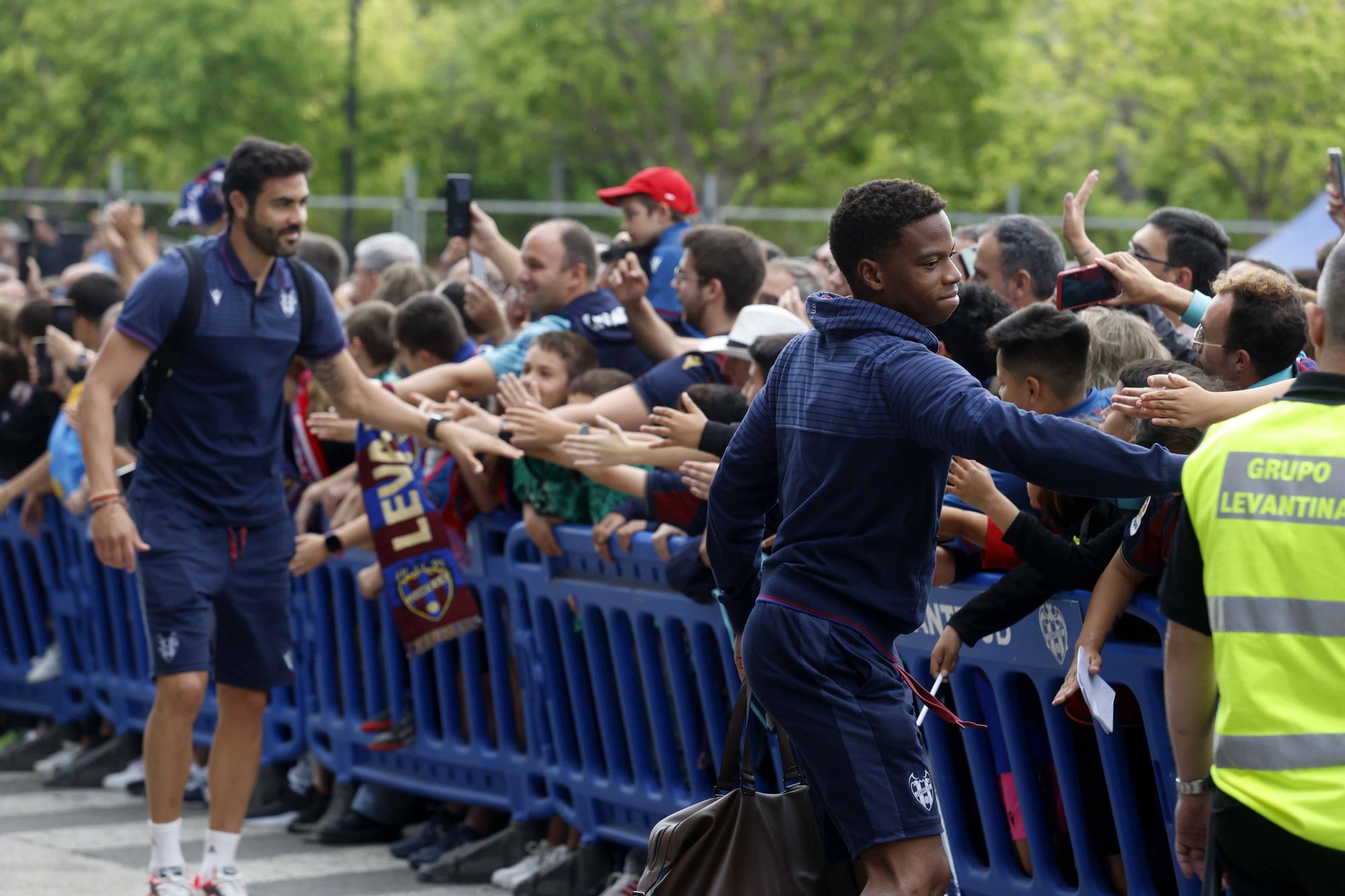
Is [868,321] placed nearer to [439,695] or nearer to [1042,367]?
[1042,367]

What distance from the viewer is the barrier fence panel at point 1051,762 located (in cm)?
416

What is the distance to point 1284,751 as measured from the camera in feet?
9.21

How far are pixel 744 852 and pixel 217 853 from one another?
8.76 feet

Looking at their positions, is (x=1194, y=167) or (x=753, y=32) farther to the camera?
(x=753, y=32)

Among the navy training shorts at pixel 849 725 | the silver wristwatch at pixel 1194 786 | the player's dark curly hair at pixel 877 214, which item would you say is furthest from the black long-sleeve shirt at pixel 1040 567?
the silver wristwatch at pixel 1194 786

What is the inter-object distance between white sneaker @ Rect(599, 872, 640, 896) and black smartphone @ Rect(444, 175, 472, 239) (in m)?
2.82

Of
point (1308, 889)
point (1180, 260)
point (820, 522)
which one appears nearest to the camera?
point (1308, 889)

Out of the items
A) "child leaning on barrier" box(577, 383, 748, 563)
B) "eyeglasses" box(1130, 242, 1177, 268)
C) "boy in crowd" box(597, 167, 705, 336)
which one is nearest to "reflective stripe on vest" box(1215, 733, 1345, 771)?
"child leaning on barrier" box(577, 383, 748, 563)

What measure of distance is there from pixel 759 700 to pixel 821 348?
0.80 m

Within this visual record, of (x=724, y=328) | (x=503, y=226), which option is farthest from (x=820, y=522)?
(x=503, y=226)

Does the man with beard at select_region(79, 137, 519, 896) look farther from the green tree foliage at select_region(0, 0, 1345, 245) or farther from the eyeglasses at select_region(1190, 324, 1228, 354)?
the green tree foliage at select_region(0, 0, 1345, 245)

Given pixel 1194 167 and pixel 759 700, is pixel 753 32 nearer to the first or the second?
pixel 1194 167

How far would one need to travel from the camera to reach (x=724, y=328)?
659 cm

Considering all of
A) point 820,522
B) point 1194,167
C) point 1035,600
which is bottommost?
point 1194,167
